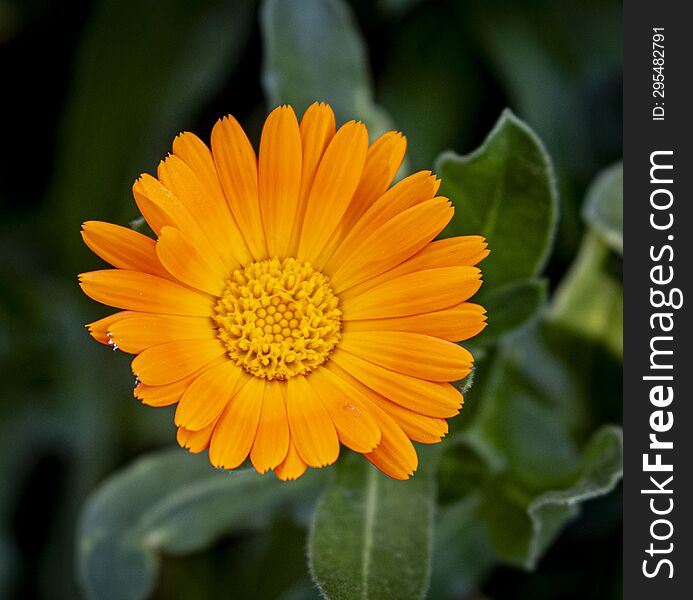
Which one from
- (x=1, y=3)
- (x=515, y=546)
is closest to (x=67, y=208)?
(x=1, y=3)

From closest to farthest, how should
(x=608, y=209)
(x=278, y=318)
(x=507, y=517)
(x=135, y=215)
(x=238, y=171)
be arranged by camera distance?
(x=238, y=171) → (x=278, y=318) → (x=507, y=517) → (x=608, y=209) → (x=135, y=215)

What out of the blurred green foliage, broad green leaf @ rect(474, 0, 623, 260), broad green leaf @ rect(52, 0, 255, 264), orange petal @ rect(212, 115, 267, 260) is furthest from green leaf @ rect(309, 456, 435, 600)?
broad green leaf @ rect(52, 0, 255, 264)

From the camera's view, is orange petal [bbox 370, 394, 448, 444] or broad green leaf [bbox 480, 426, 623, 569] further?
broad green leaf [bbox 480, 426, 623, 569]

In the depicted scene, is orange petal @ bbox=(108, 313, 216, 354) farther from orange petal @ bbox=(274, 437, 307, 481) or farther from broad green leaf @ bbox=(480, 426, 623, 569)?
broad green leaf @ bbox=(480, 426, 623, 569)

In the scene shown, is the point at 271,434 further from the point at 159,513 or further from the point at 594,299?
the point at 594,299

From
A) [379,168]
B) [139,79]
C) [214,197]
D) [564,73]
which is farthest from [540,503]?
[139,79]

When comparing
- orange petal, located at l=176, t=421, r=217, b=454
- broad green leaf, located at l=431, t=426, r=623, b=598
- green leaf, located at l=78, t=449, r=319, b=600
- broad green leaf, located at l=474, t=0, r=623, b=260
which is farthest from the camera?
broad green leaf, located at l=474, t=0, r=623, b=260
